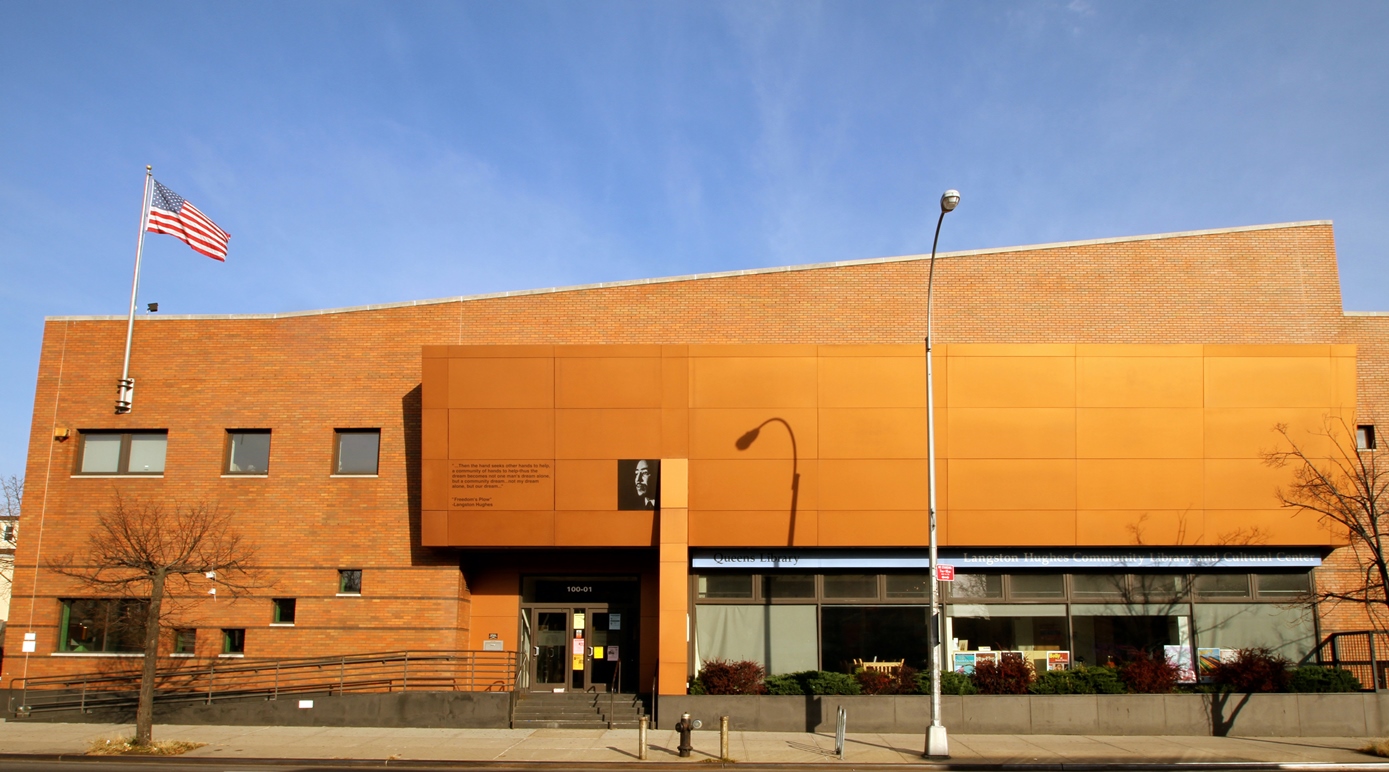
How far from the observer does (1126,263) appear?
2619 centimetres

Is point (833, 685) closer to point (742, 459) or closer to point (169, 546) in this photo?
point (742, 459)

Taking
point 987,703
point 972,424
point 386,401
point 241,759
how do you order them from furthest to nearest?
point 386,401 < point 972,424 < point 987,703 < point 241,759

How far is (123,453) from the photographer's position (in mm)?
26312

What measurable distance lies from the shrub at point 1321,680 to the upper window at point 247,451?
25804 millimetres

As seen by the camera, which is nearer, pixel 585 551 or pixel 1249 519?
pixel 1249 519

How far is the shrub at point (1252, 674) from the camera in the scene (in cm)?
2302

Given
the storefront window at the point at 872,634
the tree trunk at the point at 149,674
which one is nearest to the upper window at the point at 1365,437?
the storefront window at the point at 872,634

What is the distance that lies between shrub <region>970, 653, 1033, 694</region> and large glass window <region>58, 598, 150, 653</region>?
67.9 feet

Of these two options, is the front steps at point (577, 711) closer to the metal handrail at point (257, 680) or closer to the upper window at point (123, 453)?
the metal handrail at point (257, 680)

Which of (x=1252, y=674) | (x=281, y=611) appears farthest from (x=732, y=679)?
(x=1252, y=674)

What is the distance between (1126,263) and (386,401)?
19.7 metres

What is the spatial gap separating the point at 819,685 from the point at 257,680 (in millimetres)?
13813

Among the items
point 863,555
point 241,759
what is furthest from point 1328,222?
point 241,759

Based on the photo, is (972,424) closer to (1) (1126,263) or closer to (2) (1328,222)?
(1) (1126,263)
